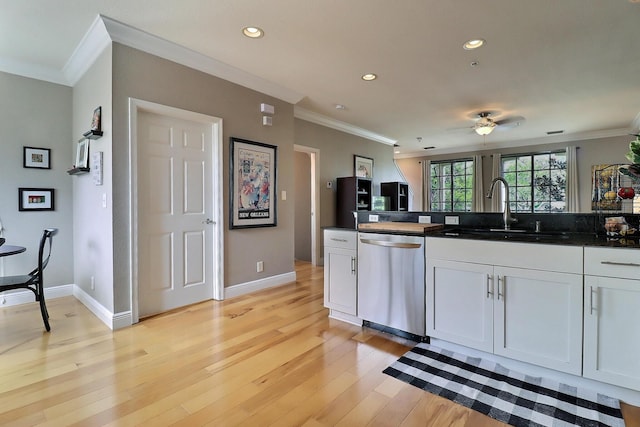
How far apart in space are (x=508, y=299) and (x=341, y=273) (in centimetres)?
135

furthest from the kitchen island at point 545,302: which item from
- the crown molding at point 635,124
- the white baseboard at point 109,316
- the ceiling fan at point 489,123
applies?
the crown molding at point 635,124

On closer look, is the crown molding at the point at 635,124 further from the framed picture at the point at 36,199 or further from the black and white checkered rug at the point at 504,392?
the framed picture at the point at 36,199

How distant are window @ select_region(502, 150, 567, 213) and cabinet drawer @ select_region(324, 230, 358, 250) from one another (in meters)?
6.54

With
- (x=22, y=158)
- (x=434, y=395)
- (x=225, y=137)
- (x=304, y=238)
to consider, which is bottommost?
(x=434, y=395)

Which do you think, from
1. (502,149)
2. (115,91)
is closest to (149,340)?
(115,91)

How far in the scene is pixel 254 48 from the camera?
3.02 meters

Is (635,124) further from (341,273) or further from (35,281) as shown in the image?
(35,281)

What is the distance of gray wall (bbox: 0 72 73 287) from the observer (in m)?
3.35

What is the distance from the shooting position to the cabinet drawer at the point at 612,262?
164 cm

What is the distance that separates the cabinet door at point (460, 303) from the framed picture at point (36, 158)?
14.1 ft

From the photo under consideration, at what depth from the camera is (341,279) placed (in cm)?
288

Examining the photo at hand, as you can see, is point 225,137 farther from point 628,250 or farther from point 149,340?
point 628,250

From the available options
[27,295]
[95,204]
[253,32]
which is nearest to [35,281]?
[95,204]

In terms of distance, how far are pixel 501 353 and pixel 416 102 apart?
12.4 feet
